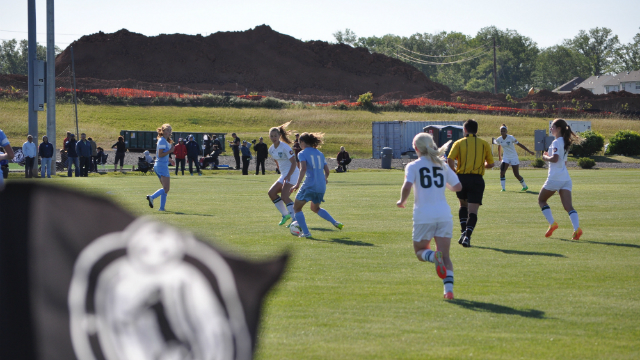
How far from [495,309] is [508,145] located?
16.9m

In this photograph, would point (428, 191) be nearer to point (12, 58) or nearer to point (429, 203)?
point (429, 203)

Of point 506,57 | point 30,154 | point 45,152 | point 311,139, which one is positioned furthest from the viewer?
point 506,57

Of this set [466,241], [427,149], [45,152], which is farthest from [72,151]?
[427,149]

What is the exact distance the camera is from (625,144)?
50719 mm

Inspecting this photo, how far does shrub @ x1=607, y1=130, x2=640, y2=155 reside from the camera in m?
50.7

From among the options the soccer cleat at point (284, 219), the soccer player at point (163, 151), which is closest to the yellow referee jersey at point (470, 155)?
the soccer cleat at point (284, 219)

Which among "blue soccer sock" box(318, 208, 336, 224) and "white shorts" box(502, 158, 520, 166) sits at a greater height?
"white shorts" box(502, 158, 520, 166)

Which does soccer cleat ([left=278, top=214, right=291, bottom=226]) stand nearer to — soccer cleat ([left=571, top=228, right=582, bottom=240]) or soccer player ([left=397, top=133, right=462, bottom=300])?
soccer cleat ([left=571, top=228, right=582, bottom=240])

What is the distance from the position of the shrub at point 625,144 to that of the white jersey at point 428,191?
4861 cm

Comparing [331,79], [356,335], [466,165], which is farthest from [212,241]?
[331,79]

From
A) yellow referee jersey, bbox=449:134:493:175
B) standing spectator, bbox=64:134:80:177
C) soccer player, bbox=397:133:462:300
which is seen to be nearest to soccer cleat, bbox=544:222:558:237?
yellow referee jersey, bbox=449:134:493:175

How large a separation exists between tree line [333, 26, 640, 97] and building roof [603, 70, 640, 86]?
20.1 metres

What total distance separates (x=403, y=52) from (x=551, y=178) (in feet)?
562

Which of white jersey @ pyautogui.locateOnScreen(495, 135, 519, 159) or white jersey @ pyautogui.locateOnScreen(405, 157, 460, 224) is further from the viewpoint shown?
white jersey @ pyautogui.locateOnScreen(495, 135, 519, 159)
